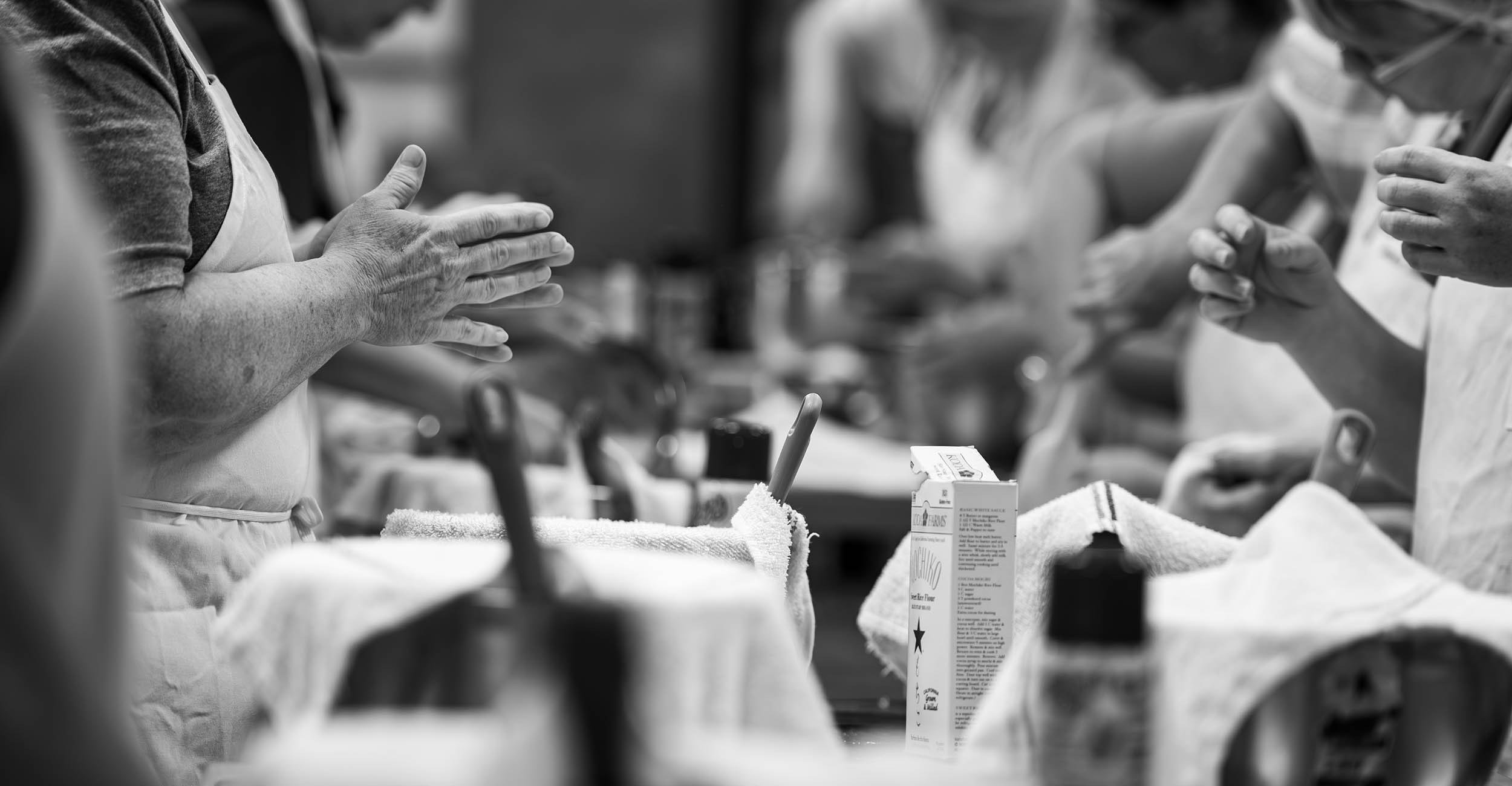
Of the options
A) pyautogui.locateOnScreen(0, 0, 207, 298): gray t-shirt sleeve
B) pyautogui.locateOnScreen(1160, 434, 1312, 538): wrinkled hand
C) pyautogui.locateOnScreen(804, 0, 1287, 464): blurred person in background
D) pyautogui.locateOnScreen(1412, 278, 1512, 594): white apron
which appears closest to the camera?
pyautogui.locateOnScreen(0, 0, 207, 298): gray t-shirt sleeve

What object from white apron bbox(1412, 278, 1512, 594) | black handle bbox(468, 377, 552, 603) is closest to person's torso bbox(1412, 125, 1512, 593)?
white apron bbox(1412, 278, 1512, 594)

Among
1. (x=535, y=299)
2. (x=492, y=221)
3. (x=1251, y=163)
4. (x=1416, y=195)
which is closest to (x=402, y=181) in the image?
(x=492, y=221)

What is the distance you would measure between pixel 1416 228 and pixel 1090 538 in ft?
1.11

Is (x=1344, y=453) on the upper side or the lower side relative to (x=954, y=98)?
lower

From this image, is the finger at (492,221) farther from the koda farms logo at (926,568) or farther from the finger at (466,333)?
the koda farms logo at (926,568)

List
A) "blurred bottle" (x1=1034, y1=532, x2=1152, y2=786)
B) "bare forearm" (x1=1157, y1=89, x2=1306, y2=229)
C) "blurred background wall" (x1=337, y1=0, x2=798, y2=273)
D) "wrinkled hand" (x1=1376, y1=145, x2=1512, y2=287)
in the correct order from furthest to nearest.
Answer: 1. "blurred background wall" (x1=337, y1=0, x2=798, y2=273)
2. "bare forearm" (x1=1157, y1=89, x2=1306, y2=229)
3. "wrinkled hand" (x1=1376, y1=145, x2=1512, y2=287)
4. "blurred bottle" (x1=1034, y1=532, x2=1152, y2=786)

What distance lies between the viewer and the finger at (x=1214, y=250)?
1.23 meters

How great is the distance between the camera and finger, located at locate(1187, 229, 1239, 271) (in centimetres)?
123

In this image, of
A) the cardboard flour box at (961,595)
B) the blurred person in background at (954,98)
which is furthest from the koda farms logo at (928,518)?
the blurred person in background at (954,98)

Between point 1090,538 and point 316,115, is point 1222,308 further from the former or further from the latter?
point 316,115

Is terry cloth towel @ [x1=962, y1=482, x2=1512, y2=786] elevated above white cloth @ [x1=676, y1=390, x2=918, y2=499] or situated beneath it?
elevated above

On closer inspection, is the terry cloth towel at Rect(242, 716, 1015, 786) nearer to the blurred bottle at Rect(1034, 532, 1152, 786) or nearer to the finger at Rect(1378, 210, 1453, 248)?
the blurred bottle at Rect(1034, 532, 1152, 786)

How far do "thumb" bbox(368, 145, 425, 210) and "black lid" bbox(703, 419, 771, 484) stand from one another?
344 millimetres

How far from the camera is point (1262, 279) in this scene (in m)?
1.27
